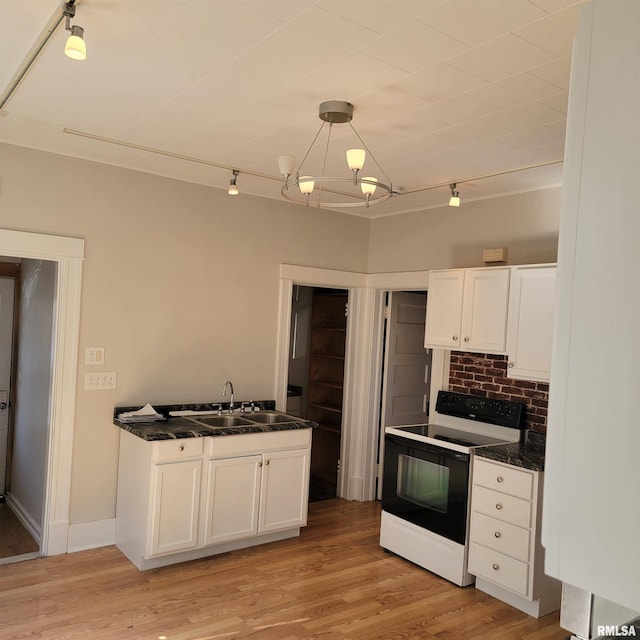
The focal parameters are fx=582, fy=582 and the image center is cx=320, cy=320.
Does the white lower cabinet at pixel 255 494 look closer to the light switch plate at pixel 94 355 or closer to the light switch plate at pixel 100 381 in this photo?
the light switch plate at pixel 100 381

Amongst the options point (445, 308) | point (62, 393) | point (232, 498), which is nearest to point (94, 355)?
point (62, 393)

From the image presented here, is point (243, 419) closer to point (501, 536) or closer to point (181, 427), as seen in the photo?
point (181, 427)

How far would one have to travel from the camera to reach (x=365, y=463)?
540cm

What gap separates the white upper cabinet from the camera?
3930mm

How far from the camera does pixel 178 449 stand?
12.2 feet

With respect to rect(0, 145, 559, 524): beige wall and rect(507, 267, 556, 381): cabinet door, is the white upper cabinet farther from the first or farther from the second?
rect(0, 145, 559, 524): beige wall

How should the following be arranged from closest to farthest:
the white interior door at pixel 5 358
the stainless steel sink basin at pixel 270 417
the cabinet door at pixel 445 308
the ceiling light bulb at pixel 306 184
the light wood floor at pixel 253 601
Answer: the ceiling light bulb at pixel 306 184 → the light wood floor at pixel 253 601 → the cabinet door at pixel 445 308 → the stainless steel sink basin at pixel 270 417 → the white interior door at pixel 5 358

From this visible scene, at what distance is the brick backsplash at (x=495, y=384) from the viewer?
3961 millimetres

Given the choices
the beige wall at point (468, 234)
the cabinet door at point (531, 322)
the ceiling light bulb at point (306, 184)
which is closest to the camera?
the ceiling light bulb at point (306, 184)

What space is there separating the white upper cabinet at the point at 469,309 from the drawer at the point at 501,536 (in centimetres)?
109

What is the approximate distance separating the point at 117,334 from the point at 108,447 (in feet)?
2.59

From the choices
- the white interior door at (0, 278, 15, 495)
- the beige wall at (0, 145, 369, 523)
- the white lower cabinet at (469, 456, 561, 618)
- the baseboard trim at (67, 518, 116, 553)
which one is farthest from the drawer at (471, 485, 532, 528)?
the white interior door at (0, 278, 15, 495)

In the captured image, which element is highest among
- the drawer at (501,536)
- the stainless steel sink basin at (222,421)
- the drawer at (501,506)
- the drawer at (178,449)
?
the stainless steel sink basin at (222,421)

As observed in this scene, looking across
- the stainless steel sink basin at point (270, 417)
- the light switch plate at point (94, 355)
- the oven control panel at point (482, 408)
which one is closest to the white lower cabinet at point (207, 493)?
the stainless steel sink basin at point (270, 417)
